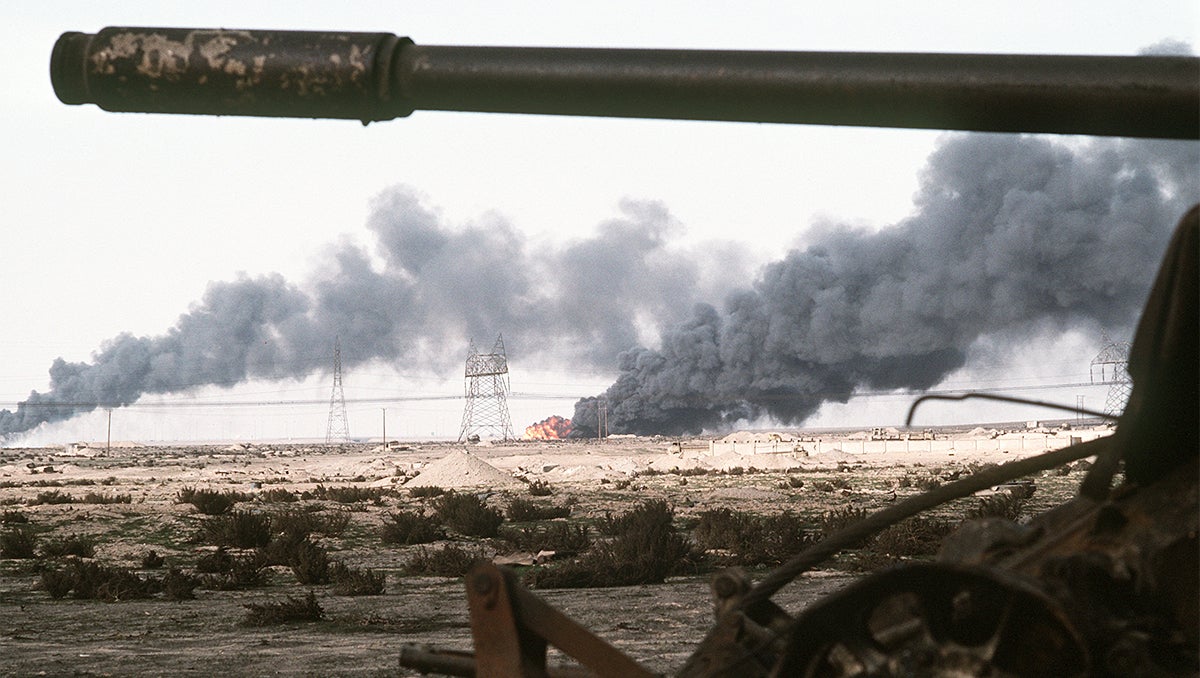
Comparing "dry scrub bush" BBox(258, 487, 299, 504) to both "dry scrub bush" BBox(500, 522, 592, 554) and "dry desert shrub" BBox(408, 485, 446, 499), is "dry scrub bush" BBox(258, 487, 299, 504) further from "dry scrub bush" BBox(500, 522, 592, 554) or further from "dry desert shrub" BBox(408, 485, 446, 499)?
"dry scrub bush" BBox(500, 522, 592, 554)

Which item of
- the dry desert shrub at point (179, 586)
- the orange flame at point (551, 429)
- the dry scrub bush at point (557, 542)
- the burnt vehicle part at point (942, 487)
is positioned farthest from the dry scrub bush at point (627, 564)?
the orange flame at point (551, 429)

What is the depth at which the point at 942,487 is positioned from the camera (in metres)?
2.61

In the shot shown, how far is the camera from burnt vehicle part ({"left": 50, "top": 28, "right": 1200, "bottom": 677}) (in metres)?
1.86

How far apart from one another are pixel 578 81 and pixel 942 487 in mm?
1312

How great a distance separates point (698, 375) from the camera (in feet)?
497

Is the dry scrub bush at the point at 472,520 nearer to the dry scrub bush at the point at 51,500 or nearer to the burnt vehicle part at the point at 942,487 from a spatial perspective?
the dry scrub bush at the point at 51,500

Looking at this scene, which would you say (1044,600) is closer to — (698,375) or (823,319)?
(823,319)

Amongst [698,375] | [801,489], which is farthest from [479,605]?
[698,375]

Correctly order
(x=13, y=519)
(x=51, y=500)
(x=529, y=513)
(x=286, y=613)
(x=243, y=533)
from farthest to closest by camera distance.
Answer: (x=51, y=500) < (x=13, y=519) < (x=529, y=513) < (x=243, y=533) < (x=286, y=613)

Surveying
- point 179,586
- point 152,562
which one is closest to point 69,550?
point 152,562

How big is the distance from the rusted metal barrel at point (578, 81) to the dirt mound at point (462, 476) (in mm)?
37887

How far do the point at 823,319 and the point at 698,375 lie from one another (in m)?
24.7

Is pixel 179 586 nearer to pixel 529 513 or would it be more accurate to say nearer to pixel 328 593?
pixel 328 593

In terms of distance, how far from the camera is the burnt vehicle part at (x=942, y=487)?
6.09ft
